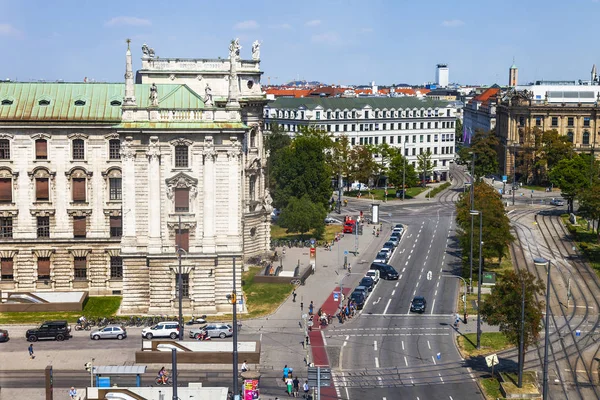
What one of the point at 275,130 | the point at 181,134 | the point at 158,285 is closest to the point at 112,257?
the point at 158,285

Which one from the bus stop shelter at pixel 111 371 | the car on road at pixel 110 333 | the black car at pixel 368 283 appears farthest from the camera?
the black car at pixel 368 283

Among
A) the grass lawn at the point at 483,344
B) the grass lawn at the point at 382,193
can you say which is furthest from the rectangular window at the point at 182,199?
the grass lawn at the point at 382,193

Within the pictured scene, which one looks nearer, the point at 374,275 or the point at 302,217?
the point at 374,275

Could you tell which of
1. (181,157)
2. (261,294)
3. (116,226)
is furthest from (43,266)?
(261,294)

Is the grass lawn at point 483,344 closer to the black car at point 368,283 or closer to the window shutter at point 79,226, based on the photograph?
the black car at point 368,283

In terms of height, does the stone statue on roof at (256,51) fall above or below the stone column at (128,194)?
above

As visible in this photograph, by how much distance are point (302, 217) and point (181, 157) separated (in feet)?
137

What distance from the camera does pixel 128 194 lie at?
8512cm

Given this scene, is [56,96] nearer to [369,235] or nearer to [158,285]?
[158,285]

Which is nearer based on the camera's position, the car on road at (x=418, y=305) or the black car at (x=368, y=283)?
the car on road at (x=418, y=305)

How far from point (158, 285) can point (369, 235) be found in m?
57.5

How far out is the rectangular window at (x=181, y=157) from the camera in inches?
3344

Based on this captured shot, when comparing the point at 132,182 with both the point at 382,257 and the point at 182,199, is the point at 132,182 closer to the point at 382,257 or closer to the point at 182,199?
the point at 182,199

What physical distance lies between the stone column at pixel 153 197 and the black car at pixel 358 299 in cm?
2197
